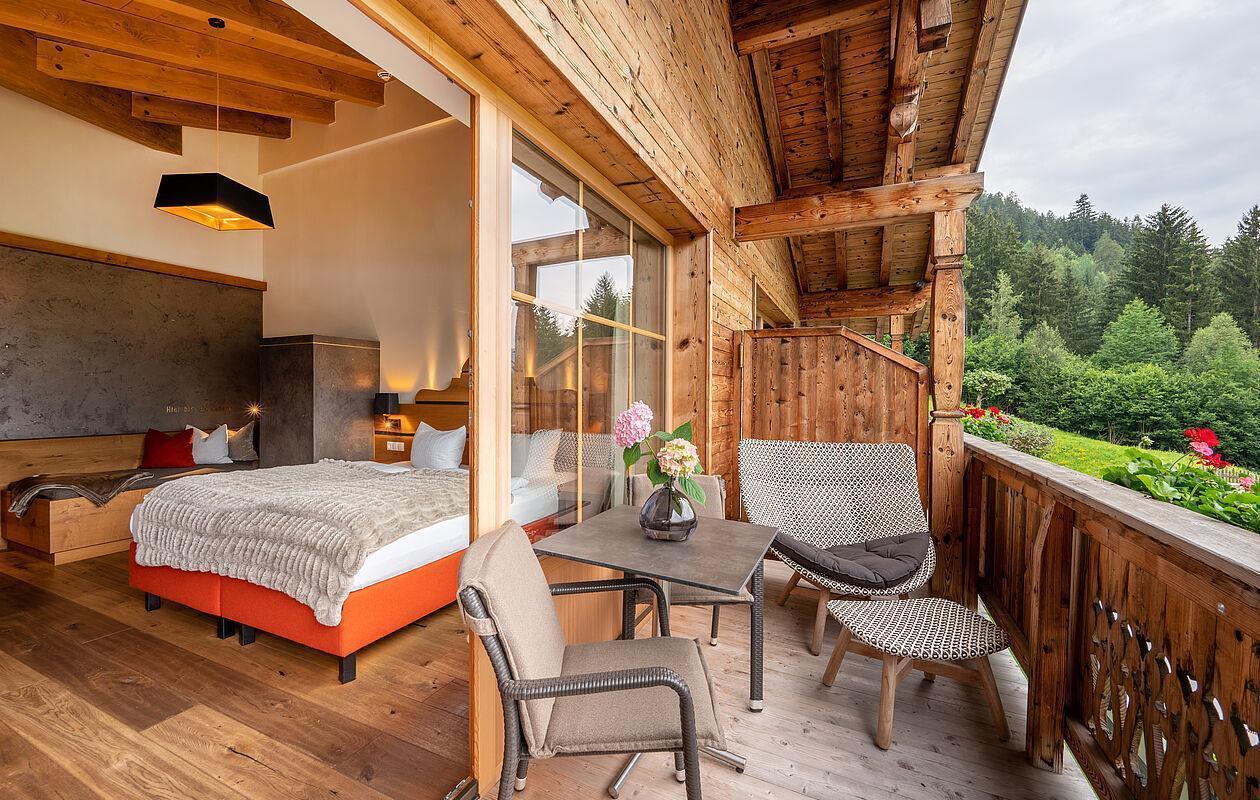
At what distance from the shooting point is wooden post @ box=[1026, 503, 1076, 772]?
166cm

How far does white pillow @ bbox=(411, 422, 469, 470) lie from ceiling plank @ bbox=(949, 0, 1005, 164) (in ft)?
15.6

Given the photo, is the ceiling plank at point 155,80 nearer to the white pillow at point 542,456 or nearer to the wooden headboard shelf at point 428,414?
the wooden headboard shelf at point 428,414

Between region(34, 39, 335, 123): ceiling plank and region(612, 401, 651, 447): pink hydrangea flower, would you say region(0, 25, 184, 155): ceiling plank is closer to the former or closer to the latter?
region(34, 39, 335, 123): ceiling plank

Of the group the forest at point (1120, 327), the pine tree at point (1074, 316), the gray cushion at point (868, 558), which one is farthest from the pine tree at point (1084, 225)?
the gray cushion at point (868, 558)

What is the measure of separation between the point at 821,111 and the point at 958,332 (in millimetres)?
3098

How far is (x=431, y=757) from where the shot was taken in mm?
1719

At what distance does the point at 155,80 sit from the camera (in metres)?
3.96

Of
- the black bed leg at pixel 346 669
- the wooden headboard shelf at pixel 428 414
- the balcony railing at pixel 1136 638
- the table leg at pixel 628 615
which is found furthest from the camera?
the wooden headboard shelf at pixel 428 414

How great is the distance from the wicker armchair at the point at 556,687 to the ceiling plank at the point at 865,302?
827cm

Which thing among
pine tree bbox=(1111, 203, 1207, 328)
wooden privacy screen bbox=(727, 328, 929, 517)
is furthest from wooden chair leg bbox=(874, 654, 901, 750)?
pine tree bbox=(1111, 203, 1207, 328)

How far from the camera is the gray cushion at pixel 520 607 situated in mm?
1105

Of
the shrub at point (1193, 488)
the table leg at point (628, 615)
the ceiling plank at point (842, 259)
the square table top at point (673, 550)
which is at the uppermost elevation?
the ceiling plank at point (842, 259)

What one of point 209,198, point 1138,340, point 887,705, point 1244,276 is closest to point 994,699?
point 887,705

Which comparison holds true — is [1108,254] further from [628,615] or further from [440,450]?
[628,615]
